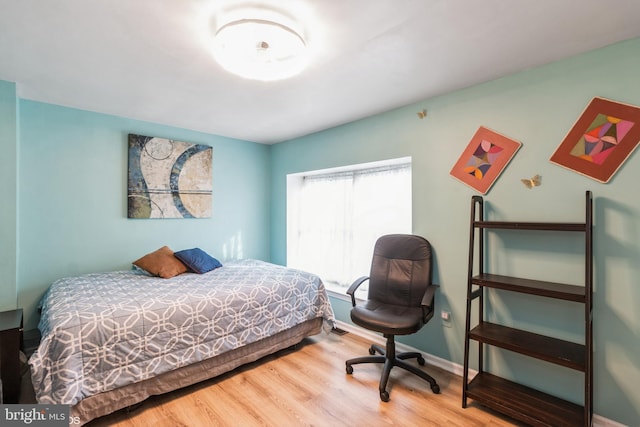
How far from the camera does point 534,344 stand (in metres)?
2.01

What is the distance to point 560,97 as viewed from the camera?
2080 millimetres

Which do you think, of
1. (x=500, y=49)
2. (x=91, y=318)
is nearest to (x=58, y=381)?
(x=91, y=318)

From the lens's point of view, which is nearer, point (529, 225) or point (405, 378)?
point (529, 225)

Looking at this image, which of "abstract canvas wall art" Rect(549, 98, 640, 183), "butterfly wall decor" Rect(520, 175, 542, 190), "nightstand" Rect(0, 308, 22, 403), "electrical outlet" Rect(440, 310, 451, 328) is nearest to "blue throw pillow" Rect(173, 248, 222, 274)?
"nightstand" Rect(0, 308, 22, 403)

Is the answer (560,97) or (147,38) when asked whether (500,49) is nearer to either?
(560,97)

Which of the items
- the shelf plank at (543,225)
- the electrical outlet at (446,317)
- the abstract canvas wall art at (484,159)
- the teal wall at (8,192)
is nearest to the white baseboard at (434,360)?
the electrical outlet at (446,317)

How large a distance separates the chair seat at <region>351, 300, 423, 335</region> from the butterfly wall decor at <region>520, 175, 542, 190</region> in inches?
50.4

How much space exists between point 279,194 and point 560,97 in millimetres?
3334

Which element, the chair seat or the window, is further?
the window

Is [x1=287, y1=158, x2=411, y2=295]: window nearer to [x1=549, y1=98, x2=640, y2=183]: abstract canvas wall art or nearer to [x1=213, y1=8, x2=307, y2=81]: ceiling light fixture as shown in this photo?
[x1=549, y1=98, x2=640, y2=183]: abstract canvas wall art

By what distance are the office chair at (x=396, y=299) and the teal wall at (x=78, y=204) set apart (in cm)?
228

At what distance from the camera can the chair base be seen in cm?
231

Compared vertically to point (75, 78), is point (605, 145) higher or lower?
lower

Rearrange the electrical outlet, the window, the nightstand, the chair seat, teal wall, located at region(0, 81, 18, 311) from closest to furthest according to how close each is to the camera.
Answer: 1. the nightstand
2. the chair seat
3. teal wall, located at region(0, 81, 18, 311)
4. the electrical outlet
5. the window
